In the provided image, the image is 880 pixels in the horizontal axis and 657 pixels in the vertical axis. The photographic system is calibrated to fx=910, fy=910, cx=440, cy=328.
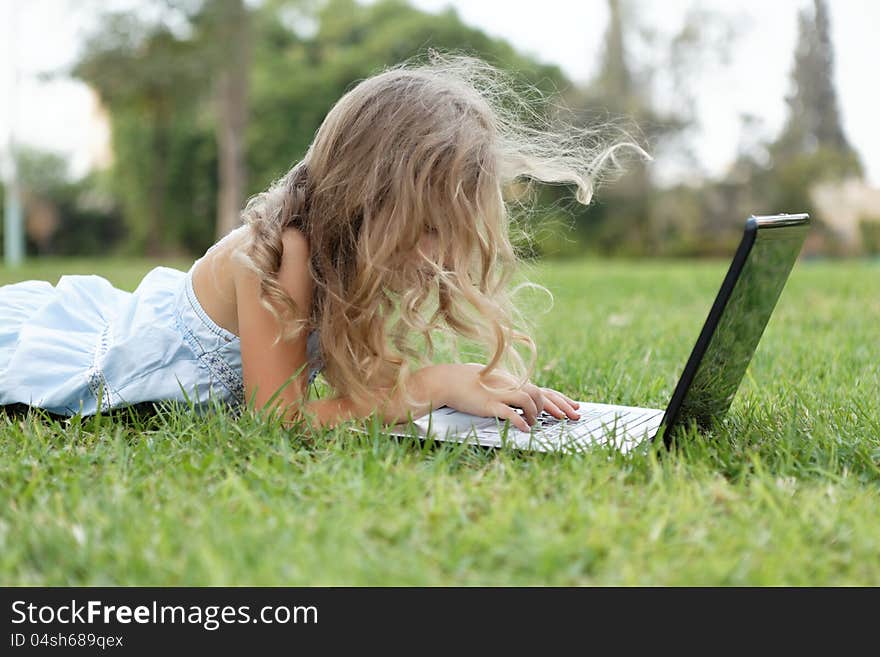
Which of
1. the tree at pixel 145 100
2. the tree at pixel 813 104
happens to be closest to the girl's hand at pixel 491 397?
the tree at pixel 145 100

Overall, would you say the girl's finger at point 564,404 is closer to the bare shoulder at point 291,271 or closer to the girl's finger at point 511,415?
the girl's finger at point 511,415

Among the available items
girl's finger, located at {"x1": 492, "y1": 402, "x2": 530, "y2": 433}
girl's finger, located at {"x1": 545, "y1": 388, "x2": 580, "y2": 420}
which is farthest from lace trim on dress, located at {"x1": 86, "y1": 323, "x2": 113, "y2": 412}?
girl's finger, located at {"x1": 545, "y1": 388, "x2": 580, "y2": 420}

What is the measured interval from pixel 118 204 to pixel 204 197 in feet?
7.40

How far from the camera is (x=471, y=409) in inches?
72.1

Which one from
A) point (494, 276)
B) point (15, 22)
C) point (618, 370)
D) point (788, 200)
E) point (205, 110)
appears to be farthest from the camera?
point (205, 110)

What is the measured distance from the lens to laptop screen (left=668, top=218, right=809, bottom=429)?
148cm

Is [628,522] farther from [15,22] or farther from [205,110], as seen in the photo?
[205,110]

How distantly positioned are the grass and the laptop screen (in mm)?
76

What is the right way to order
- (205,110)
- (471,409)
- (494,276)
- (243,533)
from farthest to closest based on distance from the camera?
(205,110) → (494,276) → (471,409) → (243,533)

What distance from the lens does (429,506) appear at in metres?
1.32

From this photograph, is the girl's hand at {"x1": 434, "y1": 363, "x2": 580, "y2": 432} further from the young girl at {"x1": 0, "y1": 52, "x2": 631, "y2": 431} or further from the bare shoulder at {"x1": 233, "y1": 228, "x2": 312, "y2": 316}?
the bare shoulder at {"x1": 233, "y1": 228, "x2": 312, "y2": 316}

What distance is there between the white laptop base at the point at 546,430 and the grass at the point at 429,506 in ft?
0.10
